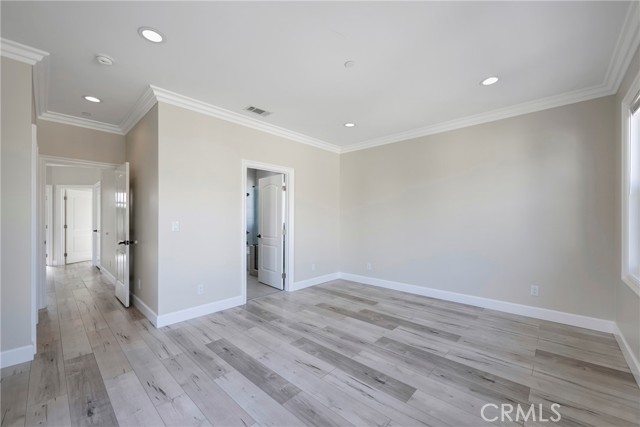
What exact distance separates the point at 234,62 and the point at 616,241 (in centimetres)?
451

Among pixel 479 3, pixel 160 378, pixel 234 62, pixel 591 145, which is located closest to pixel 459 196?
pixel 591 145

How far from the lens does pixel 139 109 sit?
11.6ft

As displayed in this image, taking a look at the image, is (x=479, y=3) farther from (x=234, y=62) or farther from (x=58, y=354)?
(x=58, y=354)

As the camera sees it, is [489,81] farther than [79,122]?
No

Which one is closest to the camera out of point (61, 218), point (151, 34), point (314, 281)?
point (151, 34)

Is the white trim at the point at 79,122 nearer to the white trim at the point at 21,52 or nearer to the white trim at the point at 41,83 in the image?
the white trim at the point at 41,83

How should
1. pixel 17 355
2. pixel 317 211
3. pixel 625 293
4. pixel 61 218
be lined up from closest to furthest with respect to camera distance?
pixel 17 355, pixel 625 293, pixel 317 211, pixel 61 218

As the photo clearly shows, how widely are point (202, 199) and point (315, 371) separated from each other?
2555 mm

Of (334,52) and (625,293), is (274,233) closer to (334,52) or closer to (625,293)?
(334,52)

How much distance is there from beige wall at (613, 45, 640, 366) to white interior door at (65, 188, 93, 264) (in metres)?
11.1

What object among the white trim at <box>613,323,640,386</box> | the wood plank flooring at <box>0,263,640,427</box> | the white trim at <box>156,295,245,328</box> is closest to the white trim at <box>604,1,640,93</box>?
the white trim at <box>613,323,640,386</box>

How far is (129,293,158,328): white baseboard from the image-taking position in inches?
127

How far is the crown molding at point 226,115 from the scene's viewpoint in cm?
320

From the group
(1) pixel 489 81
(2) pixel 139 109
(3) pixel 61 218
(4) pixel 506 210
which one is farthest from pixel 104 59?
(3) pixel 61 218
